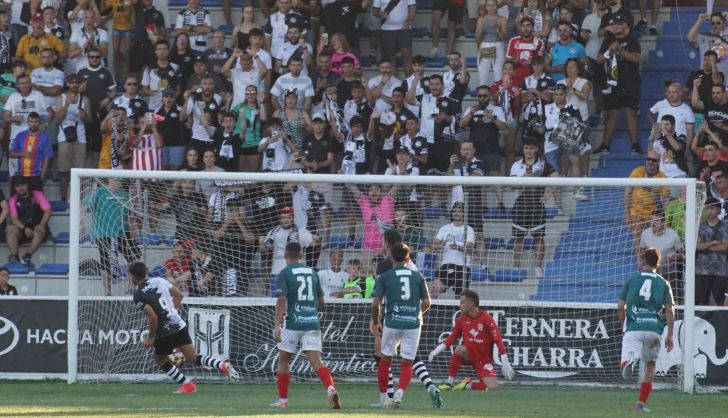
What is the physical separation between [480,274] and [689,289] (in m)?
2.83

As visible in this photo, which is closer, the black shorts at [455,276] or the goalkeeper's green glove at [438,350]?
the goalkeeper's green glove at [438,350]

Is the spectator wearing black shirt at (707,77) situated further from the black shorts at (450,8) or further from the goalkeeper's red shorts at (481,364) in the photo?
the goalkeeper's red shorts at (481,364)

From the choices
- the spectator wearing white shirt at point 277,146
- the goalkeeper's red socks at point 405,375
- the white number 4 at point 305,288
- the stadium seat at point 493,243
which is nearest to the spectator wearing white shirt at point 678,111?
the stadium seat at point 493,243

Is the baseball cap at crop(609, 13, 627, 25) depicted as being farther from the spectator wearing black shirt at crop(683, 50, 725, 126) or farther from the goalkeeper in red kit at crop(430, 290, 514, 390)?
the goalkeeper in red kit at crop(430, 290, 514, 390)

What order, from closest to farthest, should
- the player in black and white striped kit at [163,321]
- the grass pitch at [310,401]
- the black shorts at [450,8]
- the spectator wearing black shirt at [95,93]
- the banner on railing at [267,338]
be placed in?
the grass pitch at [310,401] < the player in black and white striped kit at [163,321] < the banner on railing at [267,338] < the spectator wearing black shirt at [95,93] < the black shorts at [450,8]

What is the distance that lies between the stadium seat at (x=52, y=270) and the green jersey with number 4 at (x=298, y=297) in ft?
25.0

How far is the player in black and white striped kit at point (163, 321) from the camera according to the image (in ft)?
48.9

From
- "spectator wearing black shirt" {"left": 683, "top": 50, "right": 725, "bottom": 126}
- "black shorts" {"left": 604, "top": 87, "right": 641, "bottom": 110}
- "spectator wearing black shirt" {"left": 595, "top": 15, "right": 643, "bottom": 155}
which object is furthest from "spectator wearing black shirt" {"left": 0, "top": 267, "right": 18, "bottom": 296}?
"spectator wearing black shirt" {"left": 683, "top": 50, "right": 725, "bottom": 126}

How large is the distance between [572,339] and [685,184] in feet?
8.67

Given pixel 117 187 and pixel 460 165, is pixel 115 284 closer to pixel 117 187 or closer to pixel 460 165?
pixel 117 187

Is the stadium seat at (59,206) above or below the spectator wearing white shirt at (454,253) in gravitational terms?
above

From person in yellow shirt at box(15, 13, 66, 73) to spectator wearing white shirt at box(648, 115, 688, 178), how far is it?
1009 cm

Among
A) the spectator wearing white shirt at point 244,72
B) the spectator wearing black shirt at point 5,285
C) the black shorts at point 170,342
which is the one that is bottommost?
the black shorts at point 170,342

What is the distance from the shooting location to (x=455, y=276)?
17719 millimetres
